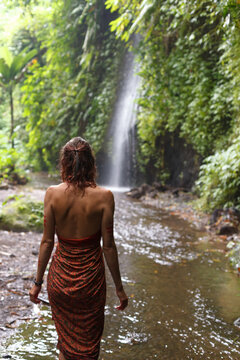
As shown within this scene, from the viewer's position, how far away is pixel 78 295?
6.59 ft

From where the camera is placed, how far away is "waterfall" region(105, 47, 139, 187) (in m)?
14.1

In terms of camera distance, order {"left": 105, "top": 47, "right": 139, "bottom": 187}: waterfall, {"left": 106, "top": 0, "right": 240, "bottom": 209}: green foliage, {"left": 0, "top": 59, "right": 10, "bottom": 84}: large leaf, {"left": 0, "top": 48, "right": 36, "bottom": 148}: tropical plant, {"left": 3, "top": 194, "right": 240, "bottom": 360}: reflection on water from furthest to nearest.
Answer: {"left": 105, "top": 47, "right": 139, "bottom": 187}: waterfall < {"left": 0, "top": 59, "right": 10, "bottom": 84}: large leaf < {"left": 0, "top": 48, "right": 36, "bottom": 148}: tropical plant < {"left": 106, "top": 0, "right": 240, "bottom": 209}: green foliage < {"left": 3, "top": 194, "right": 240, "bottom": 360}: reflection on water

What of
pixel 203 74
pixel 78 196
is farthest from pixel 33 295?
pixel 203 74

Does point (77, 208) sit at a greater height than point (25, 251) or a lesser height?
greater

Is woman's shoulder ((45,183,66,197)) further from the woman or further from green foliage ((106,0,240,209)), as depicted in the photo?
green foliage ((106,0,240,209))

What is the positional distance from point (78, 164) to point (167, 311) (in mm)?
2030

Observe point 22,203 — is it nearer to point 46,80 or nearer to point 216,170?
point 216,170

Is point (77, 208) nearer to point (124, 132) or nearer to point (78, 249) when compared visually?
point (78, 249)

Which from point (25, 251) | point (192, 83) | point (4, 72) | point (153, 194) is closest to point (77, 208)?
point (25, 251)

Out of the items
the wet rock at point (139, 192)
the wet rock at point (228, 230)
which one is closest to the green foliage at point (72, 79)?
the wet rock at point (139, 192)

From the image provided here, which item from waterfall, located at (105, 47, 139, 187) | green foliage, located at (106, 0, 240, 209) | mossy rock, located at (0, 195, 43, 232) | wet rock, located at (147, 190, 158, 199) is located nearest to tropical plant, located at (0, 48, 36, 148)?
green foliage, located at (106, 0, 240, 209)

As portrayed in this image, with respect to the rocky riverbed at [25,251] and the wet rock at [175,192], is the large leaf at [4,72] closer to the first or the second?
the rocky riverbed at [25,251]

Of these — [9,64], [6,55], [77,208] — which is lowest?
[77,208]

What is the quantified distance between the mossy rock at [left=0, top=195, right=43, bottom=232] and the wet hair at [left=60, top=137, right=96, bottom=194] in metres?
4.02
